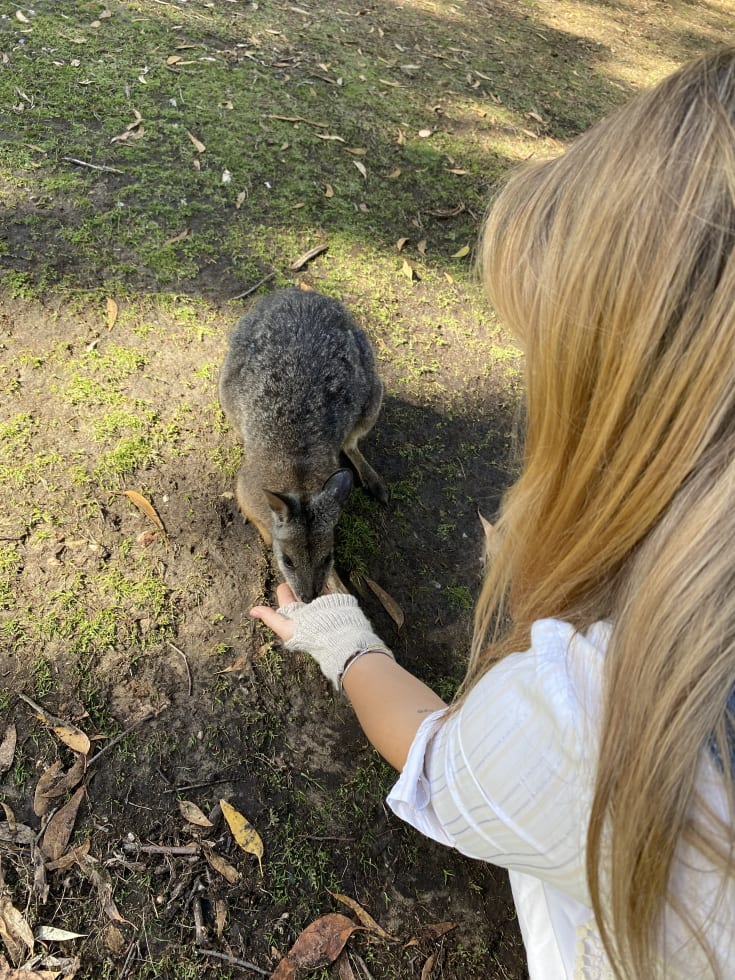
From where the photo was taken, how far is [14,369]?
3.28 metres

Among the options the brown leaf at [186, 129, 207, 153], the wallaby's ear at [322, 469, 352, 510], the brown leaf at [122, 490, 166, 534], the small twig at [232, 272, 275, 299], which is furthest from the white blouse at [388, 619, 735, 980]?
the brown leaf at [186, 129, 207, 153]

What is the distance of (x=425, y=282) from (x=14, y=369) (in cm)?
248

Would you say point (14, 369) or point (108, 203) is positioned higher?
point (108, 203)

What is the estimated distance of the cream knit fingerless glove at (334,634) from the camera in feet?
7.28

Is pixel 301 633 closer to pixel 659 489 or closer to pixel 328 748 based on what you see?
pixel 328 748

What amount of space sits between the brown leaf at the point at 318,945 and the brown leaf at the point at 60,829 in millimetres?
761

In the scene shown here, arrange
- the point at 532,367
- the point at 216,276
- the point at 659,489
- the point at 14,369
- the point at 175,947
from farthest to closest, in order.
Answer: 1. the point at 216,276
2. the point at 14,369
3. the point at 175,947
4. the point at 532,367
5. the point at 659,489

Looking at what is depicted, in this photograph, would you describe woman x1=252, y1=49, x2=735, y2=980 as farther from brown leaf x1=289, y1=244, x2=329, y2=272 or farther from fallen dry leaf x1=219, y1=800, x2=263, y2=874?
brown leaf x1=289, y1=244, x2=329, y2=272

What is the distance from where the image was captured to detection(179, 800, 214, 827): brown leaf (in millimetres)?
2252

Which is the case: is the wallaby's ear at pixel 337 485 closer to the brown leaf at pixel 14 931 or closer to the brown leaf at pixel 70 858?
the brown leaf at pixel 70 858

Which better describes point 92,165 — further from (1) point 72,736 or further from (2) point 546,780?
(2) point 546,780

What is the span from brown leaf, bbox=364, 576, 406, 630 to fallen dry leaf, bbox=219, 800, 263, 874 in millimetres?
990

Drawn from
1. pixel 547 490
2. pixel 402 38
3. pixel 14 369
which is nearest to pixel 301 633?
pixel 547 490

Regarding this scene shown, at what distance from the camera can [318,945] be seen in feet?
6.98
